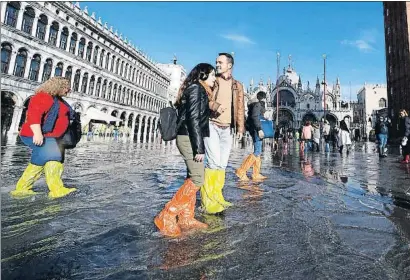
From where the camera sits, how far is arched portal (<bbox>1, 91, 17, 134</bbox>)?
23.0 meters

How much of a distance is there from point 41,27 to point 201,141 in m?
30.5

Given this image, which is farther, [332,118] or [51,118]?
[332,118]

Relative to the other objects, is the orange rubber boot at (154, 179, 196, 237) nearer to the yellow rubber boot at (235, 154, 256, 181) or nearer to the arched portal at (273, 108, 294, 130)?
the yellow rubber boot at (235, 154, 256, 181)

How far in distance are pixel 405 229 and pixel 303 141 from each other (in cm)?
1258

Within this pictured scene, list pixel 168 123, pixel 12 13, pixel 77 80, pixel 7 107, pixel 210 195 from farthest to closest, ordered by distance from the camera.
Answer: pixel 77 80 < pixel 7 107 < pixel 12 13 < pixel 210 195 < pixel 168 123

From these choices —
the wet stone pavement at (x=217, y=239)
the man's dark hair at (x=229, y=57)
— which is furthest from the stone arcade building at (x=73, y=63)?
the man's dark hair at (x=229, y=57)

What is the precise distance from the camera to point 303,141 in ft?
46.9

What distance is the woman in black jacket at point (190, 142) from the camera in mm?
2372

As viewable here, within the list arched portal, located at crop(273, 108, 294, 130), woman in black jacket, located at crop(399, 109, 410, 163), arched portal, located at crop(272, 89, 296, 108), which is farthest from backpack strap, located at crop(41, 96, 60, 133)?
arched portal, located at crop(272, 89, 296, 108)

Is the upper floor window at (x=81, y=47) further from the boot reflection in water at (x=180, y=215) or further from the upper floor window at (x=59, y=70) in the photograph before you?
the boot reflection in water at (x=180, y=215)

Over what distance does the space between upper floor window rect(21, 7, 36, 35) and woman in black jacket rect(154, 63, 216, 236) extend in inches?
1119

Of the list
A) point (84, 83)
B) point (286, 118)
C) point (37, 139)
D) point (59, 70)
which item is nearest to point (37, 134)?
point (37, 139)

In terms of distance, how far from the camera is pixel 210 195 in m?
2.95

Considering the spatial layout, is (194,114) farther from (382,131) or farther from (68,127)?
(382,131)
